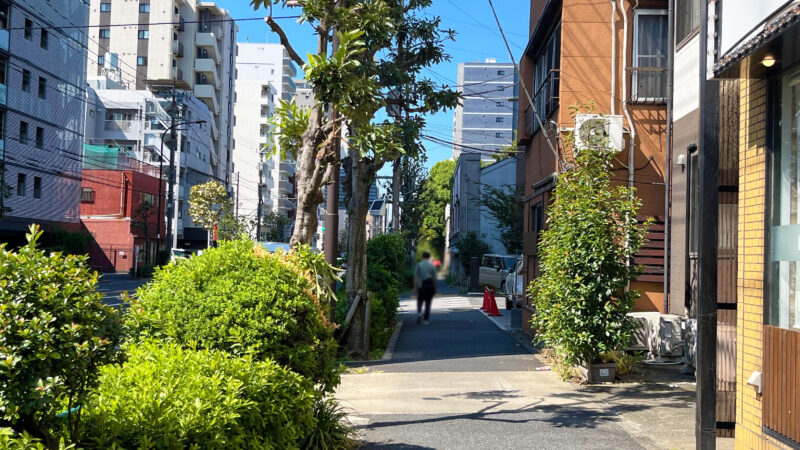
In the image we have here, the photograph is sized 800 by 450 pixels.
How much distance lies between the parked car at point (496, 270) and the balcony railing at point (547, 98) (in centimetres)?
1817

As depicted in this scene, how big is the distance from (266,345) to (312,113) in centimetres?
280

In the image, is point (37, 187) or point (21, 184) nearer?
point (21, 184)

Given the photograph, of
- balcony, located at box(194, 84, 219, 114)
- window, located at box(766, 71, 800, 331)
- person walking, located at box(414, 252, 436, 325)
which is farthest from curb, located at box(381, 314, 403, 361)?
balcony, located at box(194, 84, 219, 114)

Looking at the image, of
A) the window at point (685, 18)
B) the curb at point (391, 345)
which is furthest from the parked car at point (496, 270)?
the window at point (685, 18)

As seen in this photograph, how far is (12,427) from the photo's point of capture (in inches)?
137

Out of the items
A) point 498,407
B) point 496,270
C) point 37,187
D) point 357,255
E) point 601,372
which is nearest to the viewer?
point 498,407

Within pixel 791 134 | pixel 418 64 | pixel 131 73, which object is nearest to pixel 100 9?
pixel 131 73

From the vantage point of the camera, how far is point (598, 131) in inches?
505

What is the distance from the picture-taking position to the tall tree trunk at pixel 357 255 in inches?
553

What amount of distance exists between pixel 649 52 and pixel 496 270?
76.1 ft

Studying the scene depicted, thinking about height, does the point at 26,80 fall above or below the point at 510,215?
above

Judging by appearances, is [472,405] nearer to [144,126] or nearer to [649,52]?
[649,52]

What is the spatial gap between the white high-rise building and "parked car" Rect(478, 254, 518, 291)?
46128 mm

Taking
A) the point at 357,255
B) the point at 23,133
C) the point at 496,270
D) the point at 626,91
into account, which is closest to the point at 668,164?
the point at 626,91
